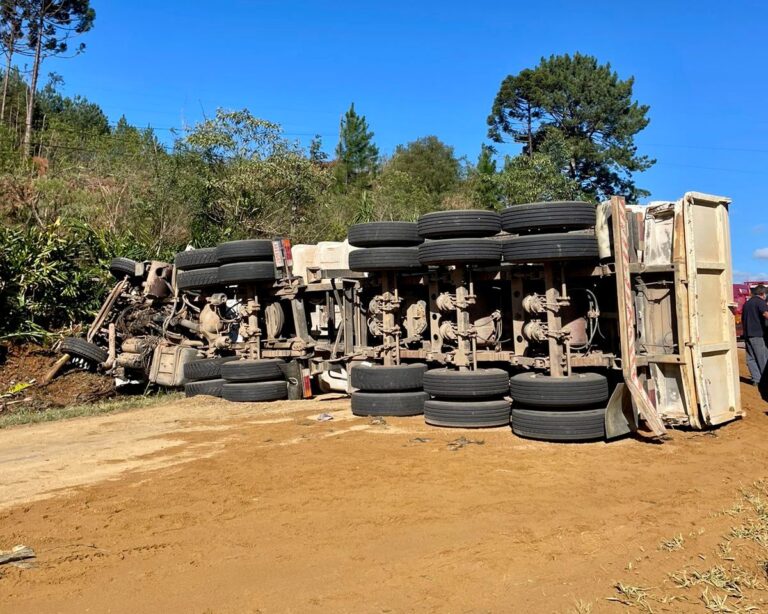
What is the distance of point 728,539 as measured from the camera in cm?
415

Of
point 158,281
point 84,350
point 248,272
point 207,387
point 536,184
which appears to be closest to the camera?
point 248,272

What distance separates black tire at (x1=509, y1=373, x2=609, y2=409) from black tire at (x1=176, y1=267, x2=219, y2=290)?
6.67 meters

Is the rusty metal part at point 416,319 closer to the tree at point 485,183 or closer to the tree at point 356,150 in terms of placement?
the tree at point 485,183

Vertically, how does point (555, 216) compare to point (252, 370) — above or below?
above

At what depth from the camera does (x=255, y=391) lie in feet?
36.8

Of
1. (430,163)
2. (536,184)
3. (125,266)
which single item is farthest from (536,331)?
(430,163)

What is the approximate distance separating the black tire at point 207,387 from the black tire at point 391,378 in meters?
3.69

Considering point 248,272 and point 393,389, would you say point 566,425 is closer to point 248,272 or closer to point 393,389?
point 393,389

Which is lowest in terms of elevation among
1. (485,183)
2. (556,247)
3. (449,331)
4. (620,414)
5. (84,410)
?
(84,410)

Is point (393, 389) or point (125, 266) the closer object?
point (393, 389)

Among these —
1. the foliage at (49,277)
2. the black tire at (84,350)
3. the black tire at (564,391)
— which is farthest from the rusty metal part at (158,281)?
the black tire at (564,391)

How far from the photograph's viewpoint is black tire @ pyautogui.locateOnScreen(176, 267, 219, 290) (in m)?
12.1

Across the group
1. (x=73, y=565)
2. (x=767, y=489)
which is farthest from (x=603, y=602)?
(x=73, y=565)

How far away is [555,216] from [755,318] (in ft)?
19.6
